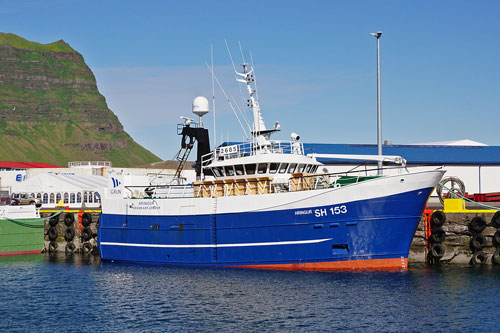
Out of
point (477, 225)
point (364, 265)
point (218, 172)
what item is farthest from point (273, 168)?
point (477, 225)

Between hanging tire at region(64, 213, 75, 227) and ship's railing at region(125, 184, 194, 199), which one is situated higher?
ship's railing at region(125, 184, 194, 199)

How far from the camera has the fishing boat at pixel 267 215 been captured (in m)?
28.1

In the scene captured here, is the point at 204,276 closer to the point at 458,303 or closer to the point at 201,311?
the point at 201,311

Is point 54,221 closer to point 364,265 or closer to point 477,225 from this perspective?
point 364,265

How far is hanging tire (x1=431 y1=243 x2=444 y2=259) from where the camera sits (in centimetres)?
3123

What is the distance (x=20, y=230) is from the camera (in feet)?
132

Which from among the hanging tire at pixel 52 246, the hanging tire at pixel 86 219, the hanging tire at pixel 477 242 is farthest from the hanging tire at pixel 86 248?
the hanging tire at pixel 477 242

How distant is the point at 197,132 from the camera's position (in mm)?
36844

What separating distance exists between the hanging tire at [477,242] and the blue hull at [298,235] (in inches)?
159

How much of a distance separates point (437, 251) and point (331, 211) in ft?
22.0

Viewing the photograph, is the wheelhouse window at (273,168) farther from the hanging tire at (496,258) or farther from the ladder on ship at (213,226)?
the hanging tire at (496,258)

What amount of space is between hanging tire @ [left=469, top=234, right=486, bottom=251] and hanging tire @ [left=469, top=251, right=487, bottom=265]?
24 centimetres

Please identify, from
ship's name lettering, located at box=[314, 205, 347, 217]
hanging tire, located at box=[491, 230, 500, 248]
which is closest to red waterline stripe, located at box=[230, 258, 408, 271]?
ship's name lettering, located at box=[314, 205, 347, 217]

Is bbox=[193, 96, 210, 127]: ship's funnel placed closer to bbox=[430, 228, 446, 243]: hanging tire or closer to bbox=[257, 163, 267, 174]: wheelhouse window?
bbox=[257, 163, 267, 174]: wheelhouse window
